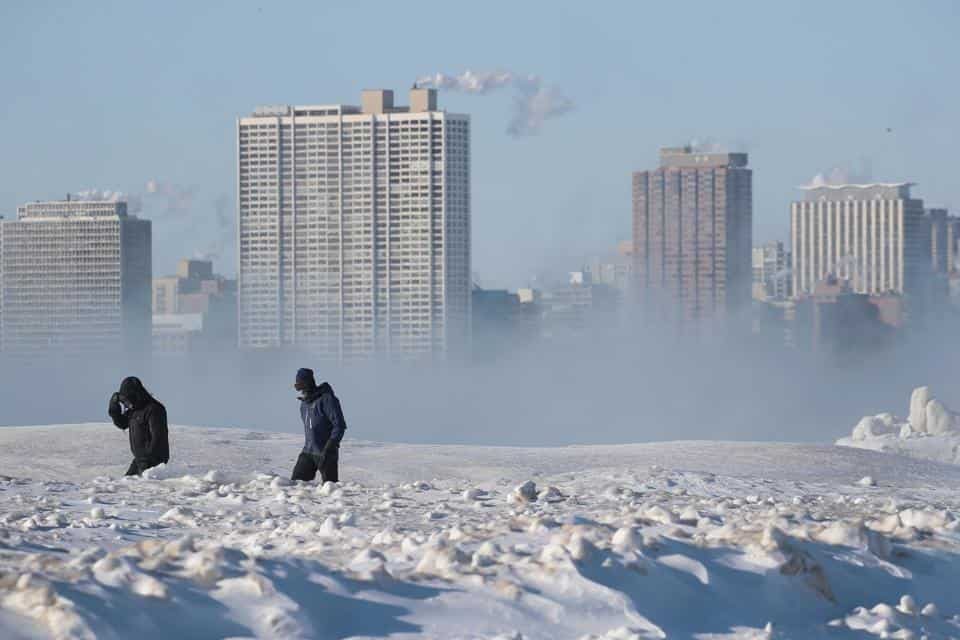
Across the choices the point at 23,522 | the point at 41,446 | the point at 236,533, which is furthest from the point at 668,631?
the point at 41,446

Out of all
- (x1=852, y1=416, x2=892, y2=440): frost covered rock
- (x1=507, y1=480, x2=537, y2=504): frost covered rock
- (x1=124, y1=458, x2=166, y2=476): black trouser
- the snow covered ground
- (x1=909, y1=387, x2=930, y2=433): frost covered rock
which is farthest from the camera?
(x1=852, y1=416, x2=892, y2=440): frost covered rock

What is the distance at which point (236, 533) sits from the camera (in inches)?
392

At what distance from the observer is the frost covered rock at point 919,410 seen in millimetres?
79688

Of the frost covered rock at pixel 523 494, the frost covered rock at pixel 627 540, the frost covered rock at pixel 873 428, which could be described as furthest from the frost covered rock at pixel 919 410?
the frost covered rock at pixel 627 540

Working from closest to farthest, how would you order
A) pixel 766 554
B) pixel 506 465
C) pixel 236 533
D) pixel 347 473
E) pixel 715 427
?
pixel 766 554
pixel 236 533
pixel 347 473
pixel 506 465
pixel 715 427

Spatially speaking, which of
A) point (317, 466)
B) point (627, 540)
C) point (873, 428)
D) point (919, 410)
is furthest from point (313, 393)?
point (873, 428)

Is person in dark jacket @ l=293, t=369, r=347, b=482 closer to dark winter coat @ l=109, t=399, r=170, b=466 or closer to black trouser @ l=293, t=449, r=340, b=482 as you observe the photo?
black trouser @ l=293, t=449, r=340, b=482

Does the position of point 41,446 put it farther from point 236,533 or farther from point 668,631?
point 668,631

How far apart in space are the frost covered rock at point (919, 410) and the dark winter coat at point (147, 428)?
6853 cm

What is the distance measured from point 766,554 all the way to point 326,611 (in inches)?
92.4

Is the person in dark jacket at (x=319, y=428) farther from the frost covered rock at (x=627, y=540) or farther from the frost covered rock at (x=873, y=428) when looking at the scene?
the frost covered rock at (x=873, y=428)

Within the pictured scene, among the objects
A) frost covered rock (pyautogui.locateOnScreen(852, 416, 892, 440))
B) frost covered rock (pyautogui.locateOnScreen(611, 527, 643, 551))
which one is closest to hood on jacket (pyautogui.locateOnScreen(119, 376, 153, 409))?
frost covered rock (pyautogui.locateOnScreen(611, 527, 643, 551))

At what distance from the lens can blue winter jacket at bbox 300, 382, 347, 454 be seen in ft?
45.4

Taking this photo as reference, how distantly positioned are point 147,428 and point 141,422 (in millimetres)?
107
